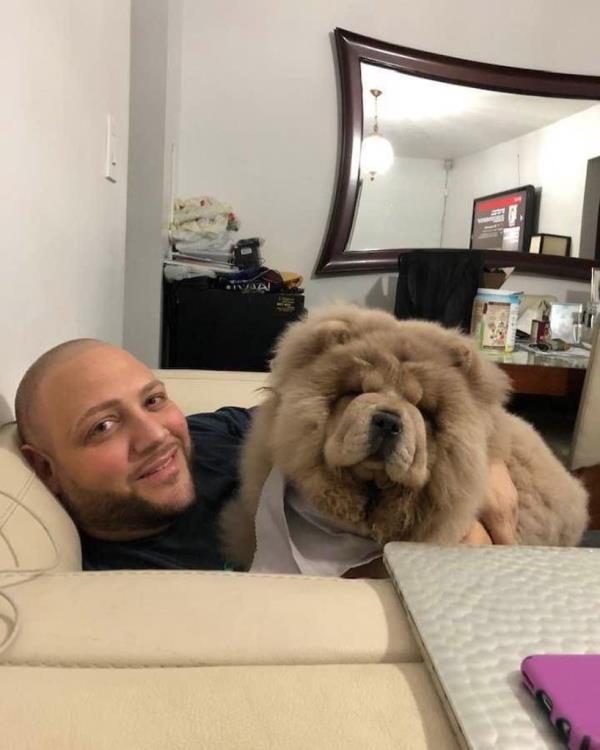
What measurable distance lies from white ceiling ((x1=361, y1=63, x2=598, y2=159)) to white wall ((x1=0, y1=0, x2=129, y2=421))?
5.39ft

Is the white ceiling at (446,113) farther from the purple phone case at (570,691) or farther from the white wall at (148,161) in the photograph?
the purple phone case at (570,691)

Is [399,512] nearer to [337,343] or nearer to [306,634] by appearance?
[337,343]

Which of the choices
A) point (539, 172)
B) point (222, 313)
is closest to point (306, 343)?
point (222, 313)

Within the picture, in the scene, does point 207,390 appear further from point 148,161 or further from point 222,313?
point 148,161

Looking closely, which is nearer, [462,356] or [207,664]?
[207,664]

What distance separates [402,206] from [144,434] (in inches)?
99.1

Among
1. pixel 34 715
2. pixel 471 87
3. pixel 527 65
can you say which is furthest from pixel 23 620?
pixel 527 65

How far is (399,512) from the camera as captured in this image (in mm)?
951

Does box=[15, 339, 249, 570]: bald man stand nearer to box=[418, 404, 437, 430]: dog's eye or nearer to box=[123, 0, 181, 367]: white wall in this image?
box=[418, 404, 437, 430]: dog's eye

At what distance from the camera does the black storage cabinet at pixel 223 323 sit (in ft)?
8.99

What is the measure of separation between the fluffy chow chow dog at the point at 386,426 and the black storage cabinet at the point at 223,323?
5.66 ft

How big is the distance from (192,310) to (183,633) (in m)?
2.29

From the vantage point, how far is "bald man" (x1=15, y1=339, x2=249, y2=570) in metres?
1.08

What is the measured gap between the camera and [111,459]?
1.10 m
